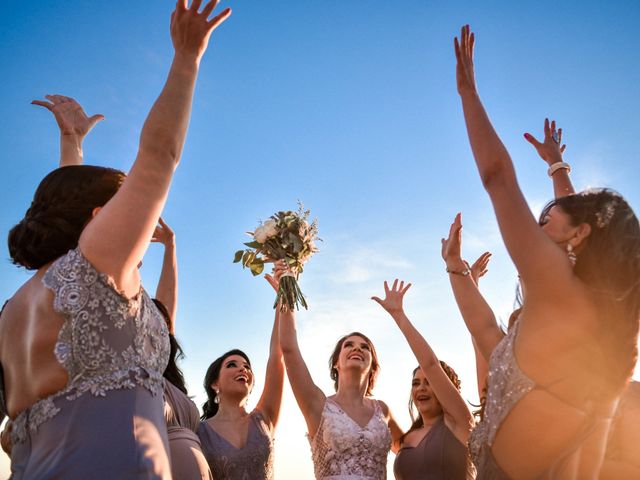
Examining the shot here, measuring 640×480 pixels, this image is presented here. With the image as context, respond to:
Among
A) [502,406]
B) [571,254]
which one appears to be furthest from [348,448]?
[571,254]

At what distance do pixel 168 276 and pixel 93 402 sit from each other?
12.7 feet

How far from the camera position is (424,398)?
23.2 feet

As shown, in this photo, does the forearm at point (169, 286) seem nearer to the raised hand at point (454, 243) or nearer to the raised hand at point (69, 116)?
the raised hand at point (69, 116)

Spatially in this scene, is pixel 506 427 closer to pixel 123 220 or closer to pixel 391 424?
pixel 123 220

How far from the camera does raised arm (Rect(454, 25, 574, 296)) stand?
8.80 feet

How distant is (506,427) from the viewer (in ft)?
9.82

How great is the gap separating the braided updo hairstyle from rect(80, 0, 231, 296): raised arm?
0.29 m

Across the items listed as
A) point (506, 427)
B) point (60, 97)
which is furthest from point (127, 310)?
point (60, 97)

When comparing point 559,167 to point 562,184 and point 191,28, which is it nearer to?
point 562,184

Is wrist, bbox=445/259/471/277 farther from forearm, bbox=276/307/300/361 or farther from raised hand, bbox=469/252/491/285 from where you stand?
forearm, bbox=276/307/300/361

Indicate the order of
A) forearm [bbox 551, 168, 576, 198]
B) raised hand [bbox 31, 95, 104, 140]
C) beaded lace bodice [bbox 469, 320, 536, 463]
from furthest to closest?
forearm [bbox 551, 168, 576, 198]
raised hand [bbox 31, 95, 104, 140]
beaded lace bodice [bbox 469, 320, 536, 463]

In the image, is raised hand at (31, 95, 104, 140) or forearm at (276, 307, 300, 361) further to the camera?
forearm at (276, 307, 300, 361)

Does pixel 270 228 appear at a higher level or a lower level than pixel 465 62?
higher

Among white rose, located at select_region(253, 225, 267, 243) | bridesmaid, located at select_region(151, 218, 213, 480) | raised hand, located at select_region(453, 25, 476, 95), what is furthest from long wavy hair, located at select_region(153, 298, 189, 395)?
raised hand, located at select_region(453, 25, 476, 95)
